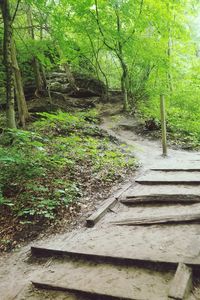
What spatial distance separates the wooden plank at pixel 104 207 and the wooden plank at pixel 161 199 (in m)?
0.18

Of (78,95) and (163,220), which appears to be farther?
(78,95)

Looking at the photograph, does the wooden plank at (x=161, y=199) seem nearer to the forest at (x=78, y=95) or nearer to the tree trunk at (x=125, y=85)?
the forest at (x=78, y=95)

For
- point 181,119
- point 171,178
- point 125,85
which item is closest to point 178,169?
point 171,178

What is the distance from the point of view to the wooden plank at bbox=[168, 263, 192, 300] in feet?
7.74

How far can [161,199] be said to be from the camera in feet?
14.7

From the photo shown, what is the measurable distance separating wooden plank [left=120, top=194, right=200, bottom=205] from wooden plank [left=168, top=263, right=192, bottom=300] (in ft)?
5.83

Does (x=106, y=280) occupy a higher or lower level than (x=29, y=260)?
higher

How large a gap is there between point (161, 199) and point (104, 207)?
1034mm

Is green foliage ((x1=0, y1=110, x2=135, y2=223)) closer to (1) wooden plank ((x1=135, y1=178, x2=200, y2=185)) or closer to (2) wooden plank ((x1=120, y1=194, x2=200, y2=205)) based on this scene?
(1) wooden plank ((x1=135, y1=178, x2=200, y2=185))

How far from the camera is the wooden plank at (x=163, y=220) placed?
12.2 ft

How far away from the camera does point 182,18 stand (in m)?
12.9

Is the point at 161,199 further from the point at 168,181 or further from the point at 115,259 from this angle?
the point at 115,259

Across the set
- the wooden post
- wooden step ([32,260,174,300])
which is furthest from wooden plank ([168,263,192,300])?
the wooden post

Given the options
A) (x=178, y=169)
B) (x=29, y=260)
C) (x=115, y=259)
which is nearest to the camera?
(x=115, y=259)
